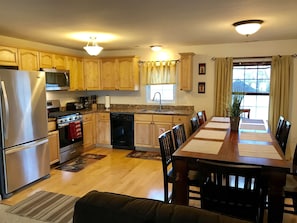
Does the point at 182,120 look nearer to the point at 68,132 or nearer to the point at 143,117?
the point at 143,117

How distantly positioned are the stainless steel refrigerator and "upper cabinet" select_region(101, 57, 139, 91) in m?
2.23

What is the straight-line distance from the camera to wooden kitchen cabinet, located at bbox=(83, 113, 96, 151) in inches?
213

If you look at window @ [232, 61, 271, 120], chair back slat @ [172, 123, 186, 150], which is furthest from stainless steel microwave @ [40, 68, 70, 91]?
window @ [232, 61, 271, 120]

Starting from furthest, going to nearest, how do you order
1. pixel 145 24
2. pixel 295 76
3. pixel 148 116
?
pixel 148 116
pixel 295 76
pixel 145 24

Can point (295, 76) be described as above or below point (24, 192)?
above

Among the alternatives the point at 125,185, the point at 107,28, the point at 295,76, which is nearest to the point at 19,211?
the point at 125,185

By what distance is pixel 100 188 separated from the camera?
11.8 ft

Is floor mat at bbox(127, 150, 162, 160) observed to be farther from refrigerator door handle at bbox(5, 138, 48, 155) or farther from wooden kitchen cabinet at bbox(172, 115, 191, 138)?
refrigerator door handle at bbox(5, 138, 48, 155)

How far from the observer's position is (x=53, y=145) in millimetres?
4379

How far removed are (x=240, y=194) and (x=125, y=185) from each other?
2168mm

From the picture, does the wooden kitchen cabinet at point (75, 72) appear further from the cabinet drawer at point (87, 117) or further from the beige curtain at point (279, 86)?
the beige curtain at point (279, 86)

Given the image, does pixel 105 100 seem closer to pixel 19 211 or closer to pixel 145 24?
pixel 145 24

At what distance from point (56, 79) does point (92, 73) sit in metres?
1.18

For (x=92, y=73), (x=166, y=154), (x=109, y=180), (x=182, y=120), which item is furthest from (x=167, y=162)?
(x=92, y=73)
